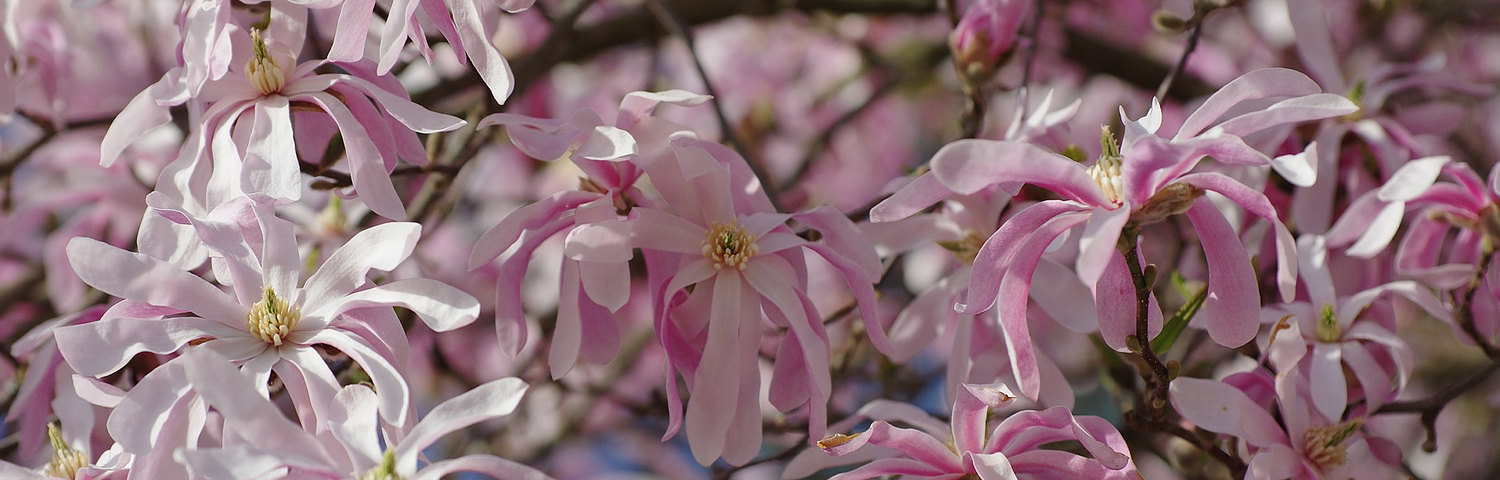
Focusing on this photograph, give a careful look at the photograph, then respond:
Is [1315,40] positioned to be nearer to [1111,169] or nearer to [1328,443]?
[1328,443]

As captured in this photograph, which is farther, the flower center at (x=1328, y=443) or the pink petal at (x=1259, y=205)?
the flower center at (x=1328, y=443)

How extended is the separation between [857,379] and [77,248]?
1029 mm

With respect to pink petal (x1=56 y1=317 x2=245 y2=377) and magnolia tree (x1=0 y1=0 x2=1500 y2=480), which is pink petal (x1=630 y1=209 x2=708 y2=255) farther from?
pink petal (x1=56 y1=317 x2=245 y2=377)

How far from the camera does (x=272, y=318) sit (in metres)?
0.74

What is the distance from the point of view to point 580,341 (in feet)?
2.75

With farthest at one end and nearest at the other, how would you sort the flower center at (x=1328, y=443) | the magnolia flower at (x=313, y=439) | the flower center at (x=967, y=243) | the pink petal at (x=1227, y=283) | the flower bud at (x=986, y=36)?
the flower bud at (x=986, y=36) < the flower center at (x=967, y=243) < the flower center at (x=1328, y=443) < the pink petal at (x=1227, y=283) < the magnolia flower at (x=313, y=439)

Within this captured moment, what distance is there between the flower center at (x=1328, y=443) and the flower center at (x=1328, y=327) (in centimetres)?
9

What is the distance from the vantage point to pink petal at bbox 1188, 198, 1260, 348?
734 mm

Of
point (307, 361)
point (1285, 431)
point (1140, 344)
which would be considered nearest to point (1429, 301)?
point (1285, 431)

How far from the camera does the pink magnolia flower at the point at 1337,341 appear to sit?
0.87m

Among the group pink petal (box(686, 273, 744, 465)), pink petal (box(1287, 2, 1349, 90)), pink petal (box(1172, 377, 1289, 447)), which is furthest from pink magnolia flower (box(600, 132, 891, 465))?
pink petal (box(1287, 2, 1349, 90))

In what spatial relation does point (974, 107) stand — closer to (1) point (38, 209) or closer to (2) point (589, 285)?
(2) point (589, 285)

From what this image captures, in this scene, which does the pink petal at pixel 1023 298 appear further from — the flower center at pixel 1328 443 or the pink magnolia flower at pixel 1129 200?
the flower center at pixel 1328 443

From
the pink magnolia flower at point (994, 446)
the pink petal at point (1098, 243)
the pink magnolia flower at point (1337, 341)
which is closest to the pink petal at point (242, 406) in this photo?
the pink magnolia flower at point (994, 446)
